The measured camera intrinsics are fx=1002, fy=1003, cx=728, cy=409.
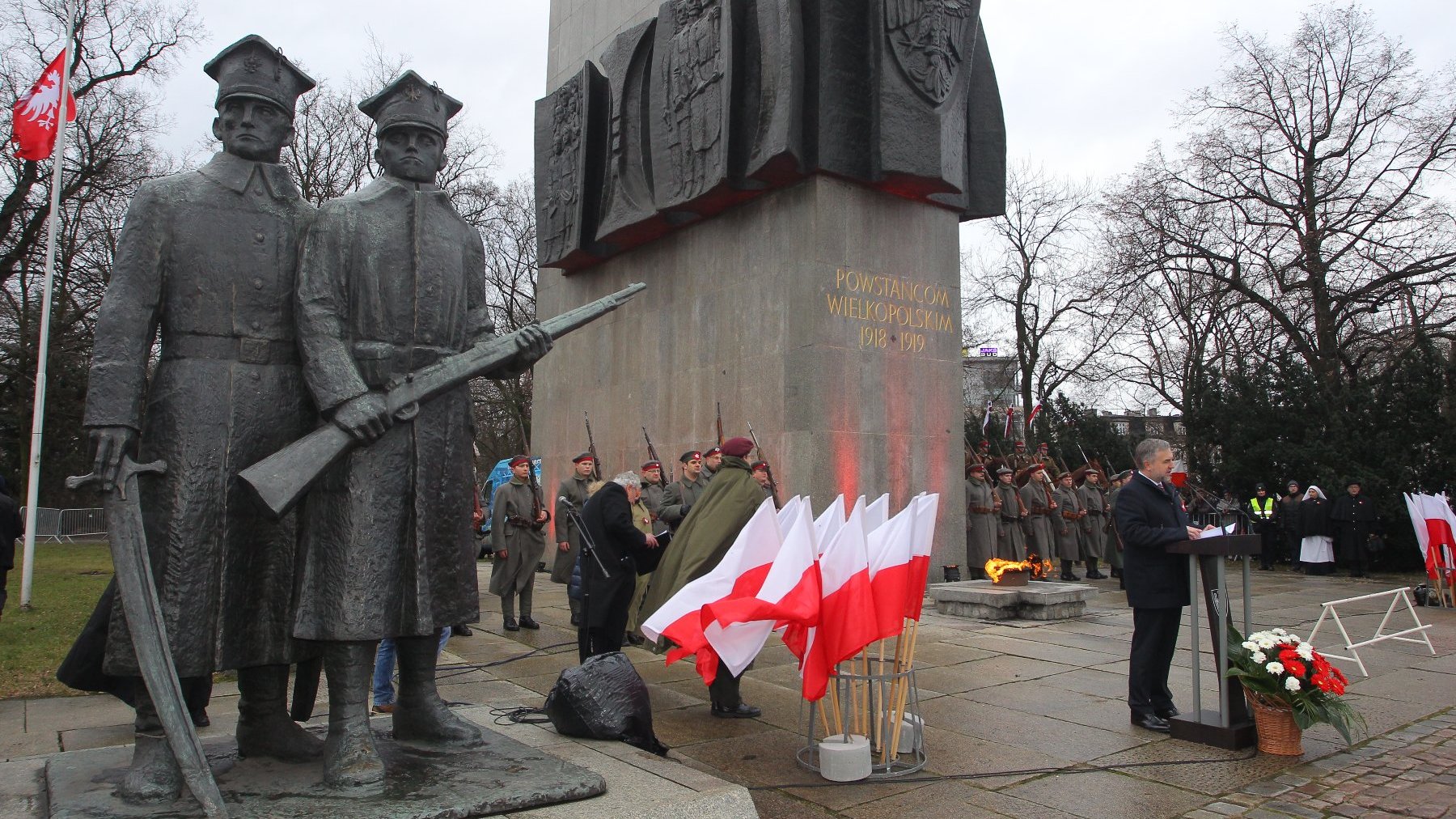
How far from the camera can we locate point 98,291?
2198 centimetres

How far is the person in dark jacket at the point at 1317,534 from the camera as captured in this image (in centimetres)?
1753

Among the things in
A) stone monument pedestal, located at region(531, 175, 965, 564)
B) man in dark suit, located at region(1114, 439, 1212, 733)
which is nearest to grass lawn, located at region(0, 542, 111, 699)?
stone monument pedestal, located at region(531, 175, 965, 564)

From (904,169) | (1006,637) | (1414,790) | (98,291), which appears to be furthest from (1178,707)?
(98,291)

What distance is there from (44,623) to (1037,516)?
13374 mm

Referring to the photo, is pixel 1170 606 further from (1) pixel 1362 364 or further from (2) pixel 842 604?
(1) pixel 1362 364

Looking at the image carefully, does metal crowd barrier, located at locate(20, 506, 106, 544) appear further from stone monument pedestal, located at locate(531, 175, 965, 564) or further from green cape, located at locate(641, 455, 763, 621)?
green cape, located at locate(641, 455, 763, 621)

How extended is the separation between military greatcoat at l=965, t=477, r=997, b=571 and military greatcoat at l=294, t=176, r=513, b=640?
1155 cm

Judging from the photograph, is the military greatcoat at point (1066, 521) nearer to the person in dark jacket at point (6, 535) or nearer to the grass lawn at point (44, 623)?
the grass lawn at point (44, 623)

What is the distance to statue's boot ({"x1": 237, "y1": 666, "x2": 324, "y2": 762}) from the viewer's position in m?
3.95

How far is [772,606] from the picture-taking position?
4.61 meters

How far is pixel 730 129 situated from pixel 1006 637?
272 inches

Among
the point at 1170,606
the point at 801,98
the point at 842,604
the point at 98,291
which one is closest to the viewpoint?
the point at 842,604

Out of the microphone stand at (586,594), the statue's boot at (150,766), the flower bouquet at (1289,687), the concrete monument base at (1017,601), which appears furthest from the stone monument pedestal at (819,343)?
the statue's boot at (150,766)

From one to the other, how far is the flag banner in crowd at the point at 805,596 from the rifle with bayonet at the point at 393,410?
4.87 ft
